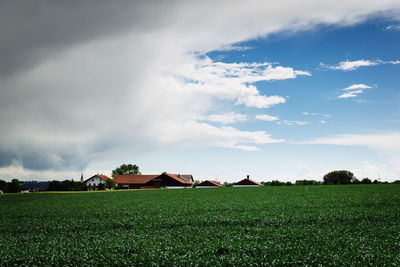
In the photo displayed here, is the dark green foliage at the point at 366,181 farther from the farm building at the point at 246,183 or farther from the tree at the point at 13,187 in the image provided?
the tree at the point at 13,187

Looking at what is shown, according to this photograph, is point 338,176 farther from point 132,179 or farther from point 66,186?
point 66,186

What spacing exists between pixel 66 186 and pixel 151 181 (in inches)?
1587

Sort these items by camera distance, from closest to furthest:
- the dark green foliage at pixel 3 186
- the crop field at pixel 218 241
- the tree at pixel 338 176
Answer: the crop field at pixel 218 241 → the dark green foliage at pixel 3 186 → the tree at pixel 338 176

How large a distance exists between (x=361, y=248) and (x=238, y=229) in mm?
6458

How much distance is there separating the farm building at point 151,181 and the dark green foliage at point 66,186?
33.8 m

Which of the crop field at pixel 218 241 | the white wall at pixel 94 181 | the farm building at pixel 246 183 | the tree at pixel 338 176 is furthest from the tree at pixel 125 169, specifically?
the crop field at pixel 218 241

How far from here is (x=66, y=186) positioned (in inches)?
3873

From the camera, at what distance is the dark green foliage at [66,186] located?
97450 millimetres

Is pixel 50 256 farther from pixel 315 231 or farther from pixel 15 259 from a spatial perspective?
pixel 315 231

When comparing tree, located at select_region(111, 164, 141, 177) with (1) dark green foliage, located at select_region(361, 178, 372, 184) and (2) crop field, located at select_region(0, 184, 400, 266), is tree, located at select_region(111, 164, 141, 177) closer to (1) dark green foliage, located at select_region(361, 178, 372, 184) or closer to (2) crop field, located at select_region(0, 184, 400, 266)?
(1) dark green foliage, located at select_region(361, 178, 372, 184)

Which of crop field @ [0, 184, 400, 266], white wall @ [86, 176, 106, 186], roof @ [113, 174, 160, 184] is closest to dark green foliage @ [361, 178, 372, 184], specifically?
crop field @ [0, 184, 400, 266]

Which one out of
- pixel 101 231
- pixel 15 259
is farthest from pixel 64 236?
pixel 15 259

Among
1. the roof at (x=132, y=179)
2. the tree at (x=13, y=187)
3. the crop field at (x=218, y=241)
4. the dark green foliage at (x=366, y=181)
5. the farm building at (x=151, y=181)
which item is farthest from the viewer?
the roof at (x=132, y=179)

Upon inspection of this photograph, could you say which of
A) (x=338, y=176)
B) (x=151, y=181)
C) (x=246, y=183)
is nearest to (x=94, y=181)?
(x=151, y=181)
